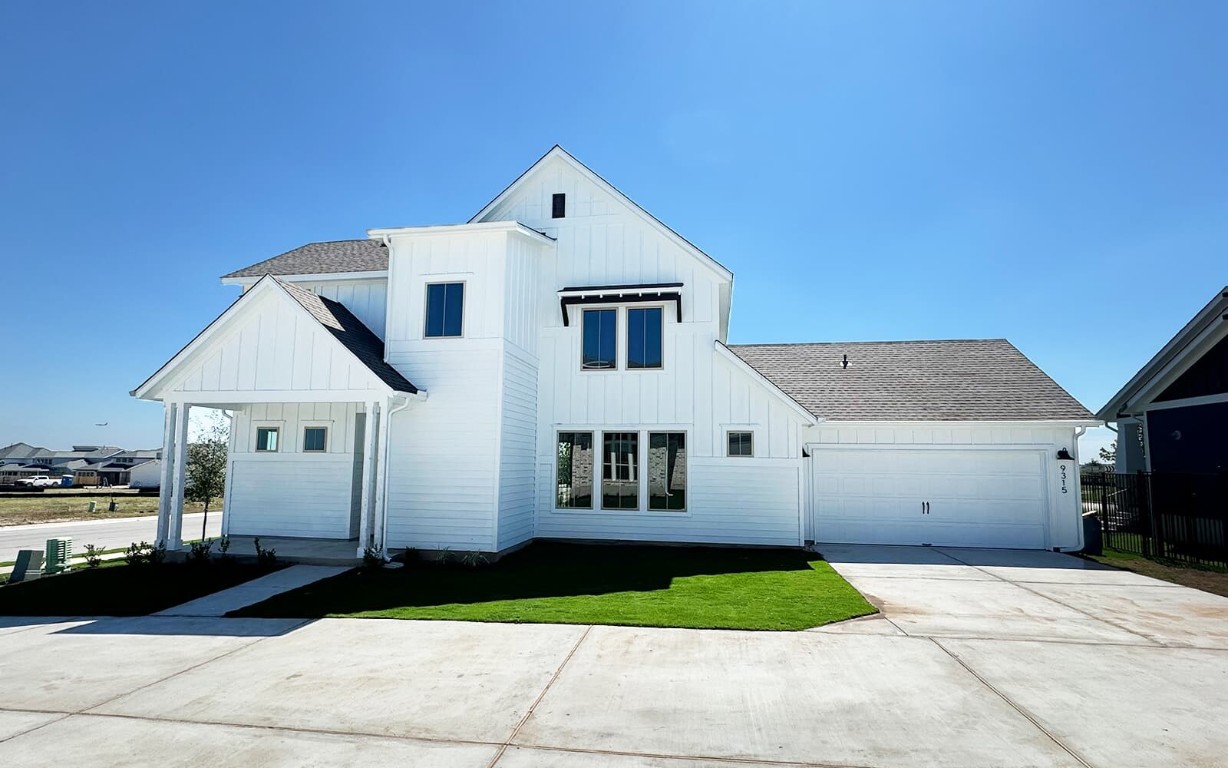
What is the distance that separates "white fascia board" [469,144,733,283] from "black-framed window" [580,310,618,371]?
7.46ft

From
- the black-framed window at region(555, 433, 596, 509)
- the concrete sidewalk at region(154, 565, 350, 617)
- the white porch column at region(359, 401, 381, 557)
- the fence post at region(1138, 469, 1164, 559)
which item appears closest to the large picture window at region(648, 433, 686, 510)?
the black-framed window at region(555, 433, 596, 509)

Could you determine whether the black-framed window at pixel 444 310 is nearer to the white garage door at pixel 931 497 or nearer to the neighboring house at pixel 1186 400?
the white garage door at pixel 931 497

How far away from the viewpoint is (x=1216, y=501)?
12.7 metres

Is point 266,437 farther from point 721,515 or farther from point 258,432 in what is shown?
point 721,515

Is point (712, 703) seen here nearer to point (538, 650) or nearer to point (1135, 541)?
point (538, 650)

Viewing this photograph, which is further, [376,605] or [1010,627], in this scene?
[376,605]

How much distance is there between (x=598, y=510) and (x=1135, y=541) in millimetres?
13228

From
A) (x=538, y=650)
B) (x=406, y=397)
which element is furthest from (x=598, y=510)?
(x=538, y=650)

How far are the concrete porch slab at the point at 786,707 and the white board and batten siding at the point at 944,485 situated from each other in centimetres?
853

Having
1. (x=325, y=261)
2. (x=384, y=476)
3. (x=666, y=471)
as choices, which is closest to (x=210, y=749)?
(x=384, y=476)

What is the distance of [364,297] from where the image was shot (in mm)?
14500

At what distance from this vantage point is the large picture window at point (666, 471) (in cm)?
1413

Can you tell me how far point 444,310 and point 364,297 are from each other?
117 inches

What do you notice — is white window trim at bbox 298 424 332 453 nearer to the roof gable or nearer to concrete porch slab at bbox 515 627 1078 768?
the roof gable
